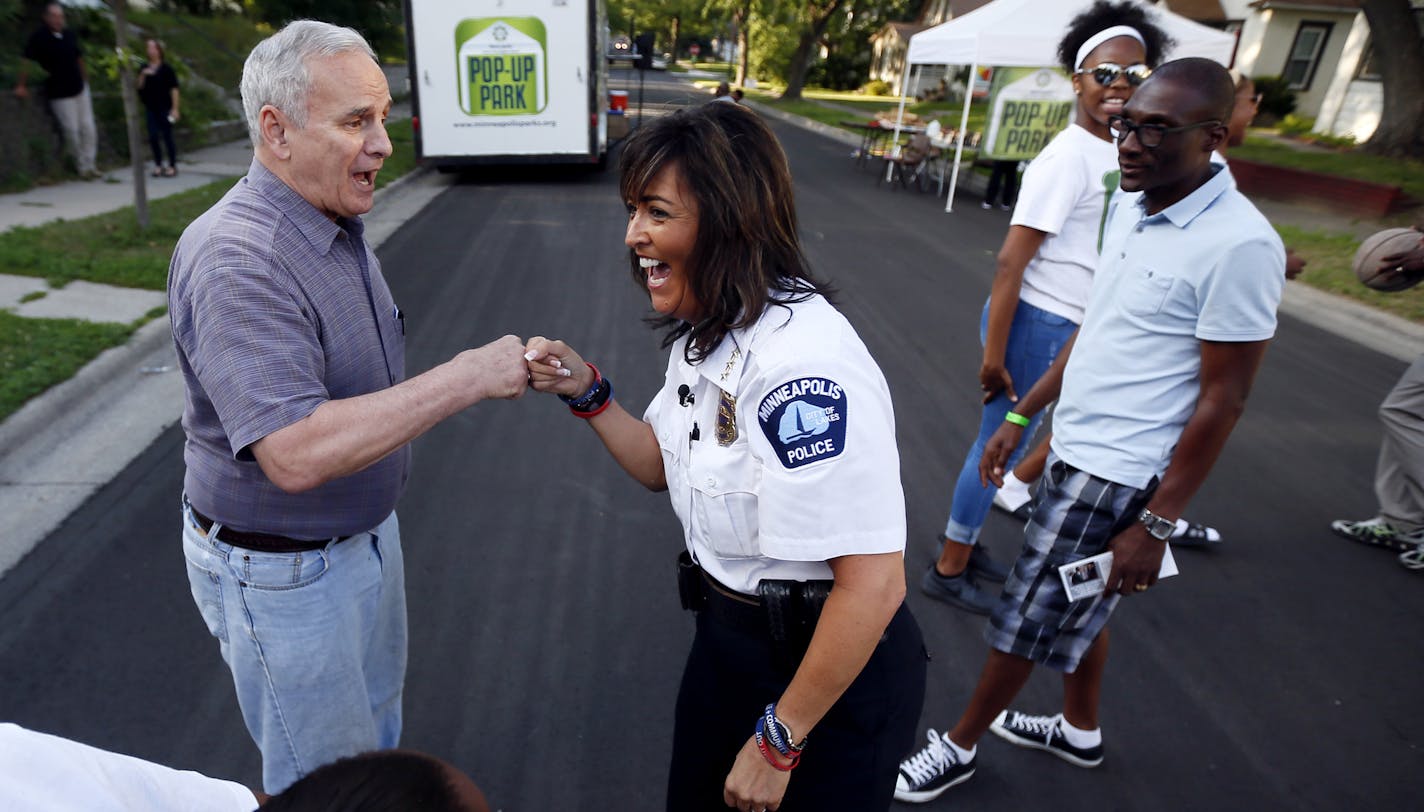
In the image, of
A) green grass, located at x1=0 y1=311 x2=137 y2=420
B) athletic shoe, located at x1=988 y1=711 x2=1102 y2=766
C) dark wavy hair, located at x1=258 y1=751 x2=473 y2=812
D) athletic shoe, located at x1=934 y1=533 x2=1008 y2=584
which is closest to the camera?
dark wavy hair, located at x1=258 y1=751 x2=473 y2=812

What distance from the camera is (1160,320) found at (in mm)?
2217

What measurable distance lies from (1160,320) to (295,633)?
2198 millimetres

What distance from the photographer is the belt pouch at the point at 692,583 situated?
69.6 inches

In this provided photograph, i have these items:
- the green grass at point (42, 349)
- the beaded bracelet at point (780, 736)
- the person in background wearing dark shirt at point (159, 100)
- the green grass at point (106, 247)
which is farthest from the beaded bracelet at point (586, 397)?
the person in background wearing dark shirt at point (159, 100)

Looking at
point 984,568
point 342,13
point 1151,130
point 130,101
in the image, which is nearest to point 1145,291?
point 1151,130

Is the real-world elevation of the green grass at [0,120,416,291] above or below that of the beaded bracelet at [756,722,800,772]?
below

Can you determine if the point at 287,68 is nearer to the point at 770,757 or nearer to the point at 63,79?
the point at 770,757

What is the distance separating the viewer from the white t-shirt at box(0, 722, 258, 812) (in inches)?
40.7

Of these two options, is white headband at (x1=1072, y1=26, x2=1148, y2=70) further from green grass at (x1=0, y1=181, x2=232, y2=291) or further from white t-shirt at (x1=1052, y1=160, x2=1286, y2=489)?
green grass at (x1=0, y1=181, x2=232, y2=291)

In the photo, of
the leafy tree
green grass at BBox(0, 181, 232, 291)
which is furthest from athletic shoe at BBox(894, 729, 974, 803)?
the leafy tree

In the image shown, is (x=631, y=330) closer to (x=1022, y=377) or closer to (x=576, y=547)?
(x=576, y=547)

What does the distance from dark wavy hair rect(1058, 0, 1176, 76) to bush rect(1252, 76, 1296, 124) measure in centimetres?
2377

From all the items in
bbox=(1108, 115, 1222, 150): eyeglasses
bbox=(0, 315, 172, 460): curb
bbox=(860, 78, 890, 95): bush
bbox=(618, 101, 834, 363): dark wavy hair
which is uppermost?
bbox=(1108, 115, 1222, 150): eyeglasses

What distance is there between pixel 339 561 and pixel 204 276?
71 cm
